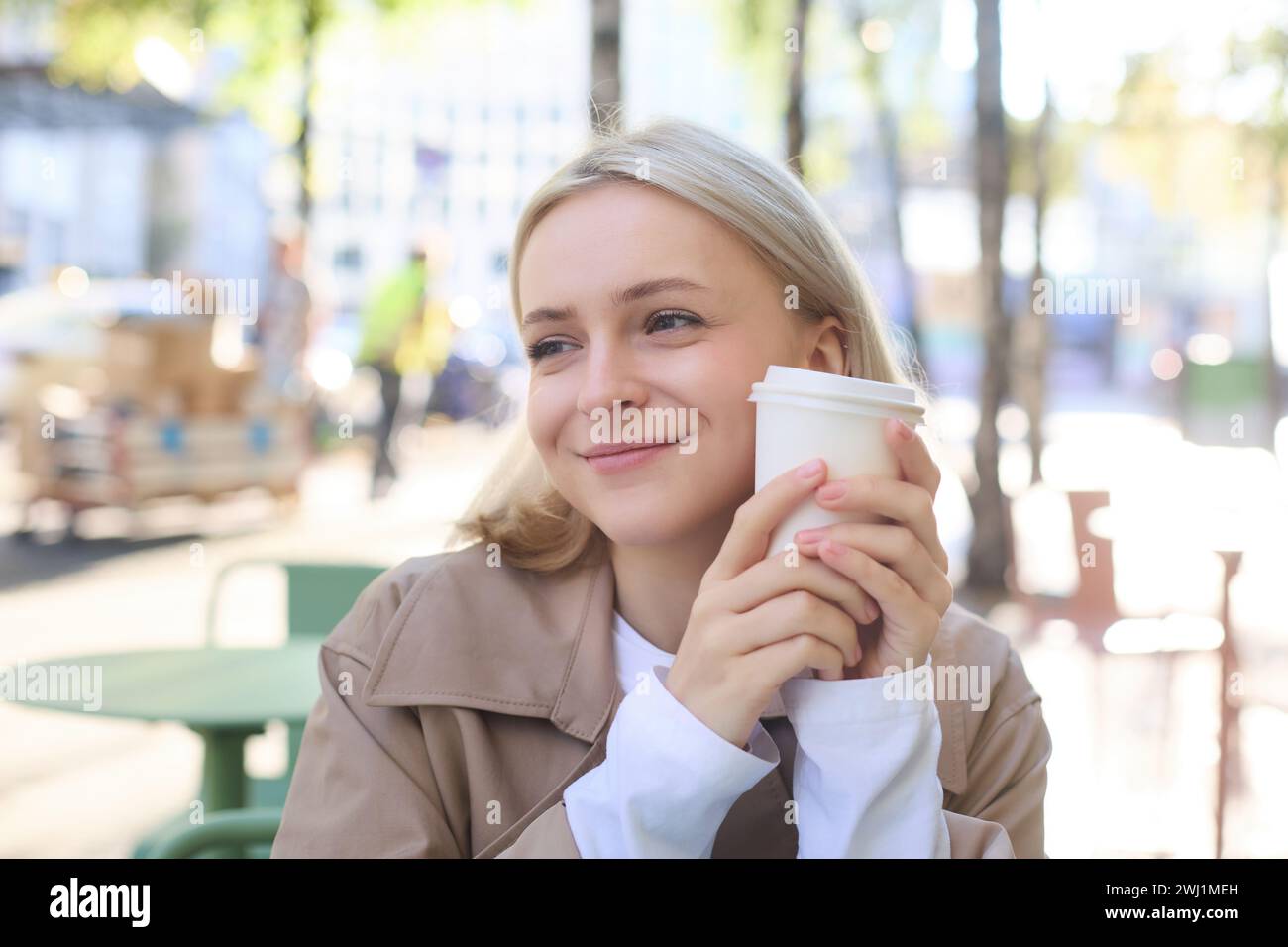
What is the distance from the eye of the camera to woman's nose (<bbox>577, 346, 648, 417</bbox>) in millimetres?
1218

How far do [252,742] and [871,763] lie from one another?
3.96 m

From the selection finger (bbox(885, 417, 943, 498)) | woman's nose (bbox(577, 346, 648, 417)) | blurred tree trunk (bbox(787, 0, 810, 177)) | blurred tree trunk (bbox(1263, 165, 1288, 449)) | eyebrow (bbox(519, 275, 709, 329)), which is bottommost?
finger (bbox(885, 417, 943, 498))

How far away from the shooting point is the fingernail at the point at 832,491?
0.97m

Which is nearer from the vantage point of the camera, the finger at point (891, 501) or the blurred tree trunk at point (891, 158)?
the finger at point (891, 501)

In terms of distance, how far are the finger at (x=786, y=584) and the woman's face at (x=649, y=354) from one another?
0.26 meters

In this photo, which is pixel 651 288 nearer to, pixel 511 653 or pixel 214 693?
pixel 511 653

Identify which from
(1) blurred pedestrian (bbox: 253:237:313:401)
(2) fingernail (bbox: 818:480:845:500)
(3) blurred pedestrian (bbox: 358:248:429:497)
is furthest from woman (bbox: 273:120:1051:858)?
(3) blurred pedestrian (bbox: 358:248:429:497)

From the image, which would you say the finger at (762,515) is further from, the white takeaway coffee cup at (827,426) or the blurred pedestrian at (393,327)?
the blurred pedestrian at (393,327)

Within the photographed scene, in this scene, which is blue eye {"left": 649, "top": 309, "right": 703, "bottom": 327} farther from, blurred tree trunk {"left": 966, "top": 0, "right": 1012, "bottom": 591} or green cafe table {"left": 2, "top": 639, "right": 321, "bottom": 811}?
blurred tree trunk {"left": 966, "top": 0, "right": 1012, "bottom": 591}

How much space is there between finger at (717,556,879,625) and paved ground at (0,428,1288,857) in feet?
2.42

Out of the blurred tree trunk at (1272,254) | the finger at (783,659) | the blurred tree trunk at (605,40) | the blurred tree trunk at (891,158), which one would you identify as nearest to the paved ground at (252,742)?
the finger at (783,659)

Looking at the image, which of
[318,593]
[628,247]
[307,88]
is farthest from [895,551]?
[307,88]

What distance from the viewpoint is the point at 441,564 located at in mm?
1377
